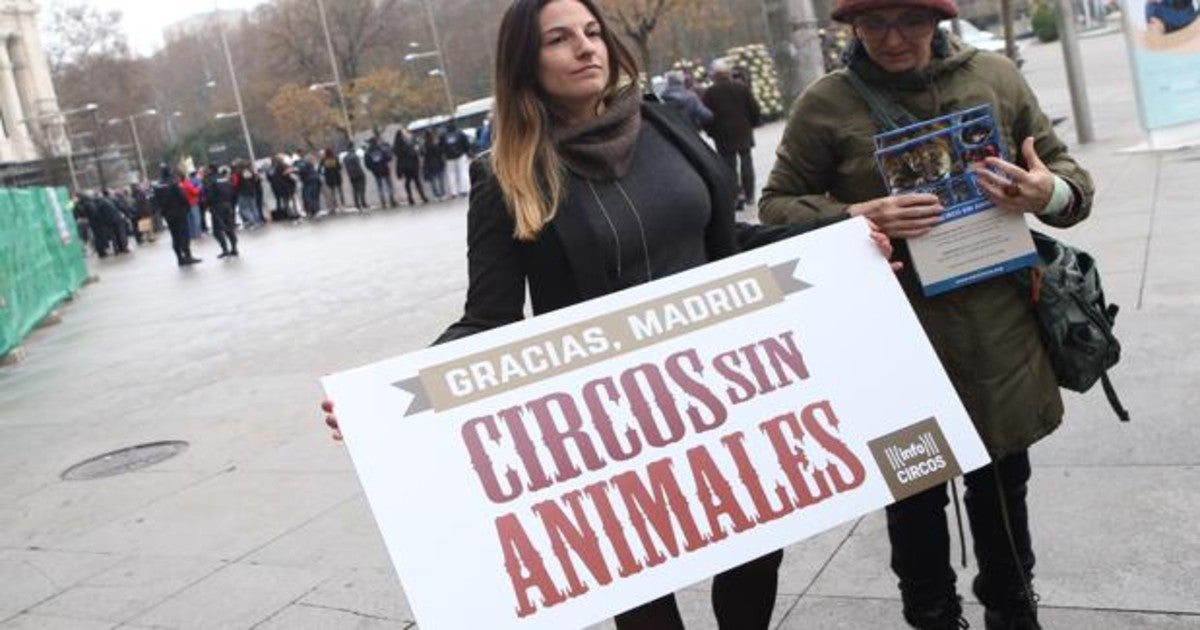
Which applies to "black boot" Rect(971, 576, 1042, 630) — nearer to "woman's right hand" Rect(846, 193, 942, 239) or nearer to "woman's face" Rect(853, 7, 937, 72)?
"woman's right hand" Rect(846, 193, 942, 239)

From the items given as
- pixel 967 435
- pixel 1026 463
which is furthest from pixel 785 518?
pixel 1026 463

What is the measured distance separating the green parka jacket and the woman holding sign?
368 mm

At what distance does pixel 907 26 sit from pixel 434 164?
93.8 ft

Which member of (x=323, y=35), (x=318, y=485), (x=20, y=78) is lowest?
(x=318, y=485)

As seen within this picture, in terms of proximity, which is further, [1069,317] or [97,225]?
[97,225]

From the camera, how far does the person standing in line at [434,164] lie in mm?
30483

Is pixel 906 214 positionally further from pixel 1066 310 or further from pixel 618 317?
pixel 618 317

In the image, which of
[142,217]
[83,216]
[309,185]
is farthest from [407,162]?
[142,217]

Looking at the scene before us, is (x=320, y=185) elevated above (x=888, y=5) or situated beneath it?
situated beneath

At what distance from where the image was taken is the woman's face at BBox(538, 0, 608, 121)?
2.67 meters

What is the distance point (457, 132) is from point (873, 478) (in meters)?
28.7

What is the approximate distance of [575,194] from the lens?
266 centimetres

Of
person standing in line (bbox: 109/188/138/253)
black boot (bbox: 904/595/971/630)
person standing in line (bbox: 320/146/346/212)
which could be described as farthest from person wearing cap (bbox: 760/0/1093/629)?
person standing in line (bbox: 109/188/138/253)

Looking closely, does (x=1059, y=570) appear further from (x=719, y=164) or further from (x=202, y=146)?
(x=202, y=146)
